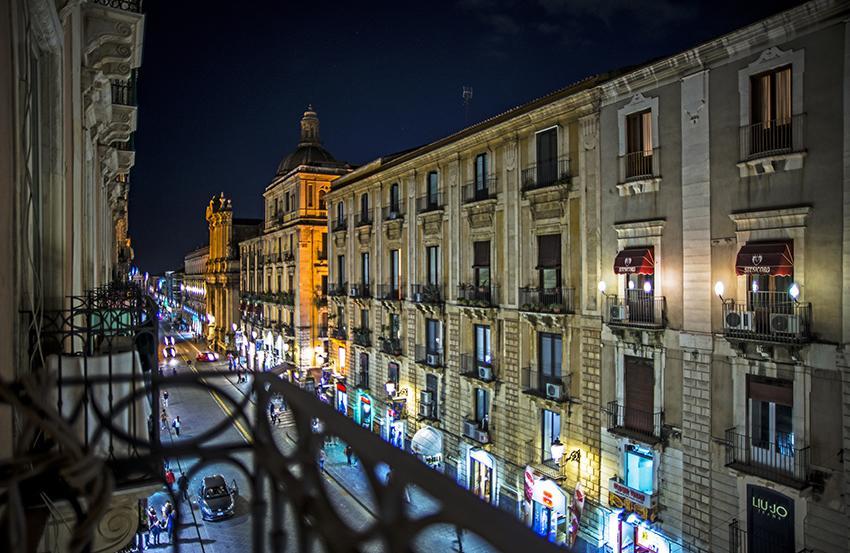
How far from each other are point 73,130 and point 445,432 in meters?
19.4

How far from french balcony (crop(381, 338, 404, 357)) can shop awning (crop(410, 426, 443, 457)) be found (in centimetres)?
558

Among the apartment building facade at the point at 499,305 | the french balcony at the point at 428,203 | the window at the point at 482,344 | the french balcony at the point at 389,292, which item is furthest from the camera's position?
the french balcony at the point at 389,292

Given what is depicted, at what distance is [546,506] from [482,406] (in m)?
5.30

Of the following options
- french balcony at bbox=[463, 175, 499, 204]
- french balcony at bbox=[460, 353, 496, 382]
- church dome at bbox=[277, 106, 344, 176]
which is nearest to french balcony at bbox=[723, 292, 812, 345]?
french balcony at bbox=[460, 353, 496, 382]

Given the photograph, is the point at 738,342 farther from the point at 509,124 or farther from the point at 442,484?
the point at 442,484

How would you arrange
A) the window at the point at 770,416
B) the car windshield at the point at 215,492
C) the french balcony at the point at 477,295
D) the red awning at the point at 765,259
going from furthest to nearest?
the car windshield at the point at 215,492 < the french balcony at the point at 477,295 < the window at the point at 770,416 < the red awning at the point at 765,259

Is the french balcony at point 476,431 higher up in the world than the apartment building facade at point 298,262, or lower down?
lower down

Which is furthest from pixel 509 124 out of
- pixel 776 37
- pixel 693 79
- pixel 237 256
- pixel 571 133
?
pixel 237 256

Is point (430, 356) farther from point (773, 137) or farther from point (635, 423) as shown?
point (773, 137)

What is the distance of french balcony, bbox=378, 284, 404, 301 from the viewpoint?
2935cm

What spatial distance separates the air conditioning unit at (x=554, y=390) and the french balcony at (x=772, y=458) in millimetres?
5562

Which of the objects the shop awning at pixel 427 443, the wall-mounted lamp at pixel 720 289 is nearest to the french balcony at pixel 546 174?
A: the wall-mounted lamp at pixel 720 289

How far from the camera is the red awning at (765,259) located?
12789mm

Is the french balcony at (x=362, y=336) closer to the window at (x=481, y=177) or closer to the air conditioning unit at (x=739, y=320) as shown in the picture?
the window at (x=481, y=177)
